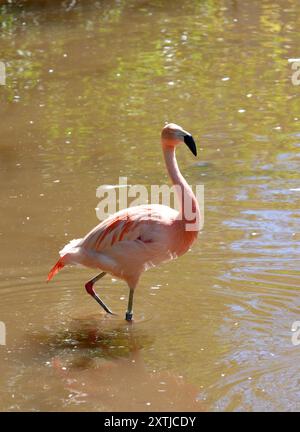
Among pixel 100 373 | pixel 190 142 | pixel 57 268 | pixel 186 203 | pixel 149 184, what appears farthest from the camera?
pixel 149 184

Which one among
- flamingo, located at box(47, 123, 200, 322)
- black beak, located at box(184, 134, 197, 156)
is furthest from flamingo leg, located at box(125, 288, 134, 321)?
black beak, located at box(184, 134, 197, 156)

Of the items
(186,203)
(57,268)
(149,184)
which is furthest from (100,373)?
(149,184)

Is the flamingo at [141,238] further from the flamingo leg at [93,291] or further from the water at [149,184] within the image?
the water at [149,184]

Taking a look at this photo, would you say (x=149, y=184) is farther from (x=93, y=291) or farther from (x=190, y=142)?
(x=190, y=142)

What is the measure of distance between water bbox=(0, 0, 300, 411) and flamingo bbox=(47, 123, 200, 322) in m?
0.33

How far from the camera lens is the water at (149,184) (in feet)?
17.1

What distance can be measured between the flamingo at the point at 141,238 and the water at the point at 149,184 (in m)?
0.33

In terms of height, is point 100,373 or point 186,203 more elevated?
point 186,203

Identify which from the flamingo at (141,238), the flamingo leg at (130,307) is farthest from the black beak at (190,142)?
the flamingo leg at (130,307)

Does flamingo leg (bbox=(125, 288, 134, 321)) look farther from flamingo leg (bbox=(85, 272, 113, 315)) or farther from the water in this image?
flamingo leg (bbox=(85, 272, 113, 315))

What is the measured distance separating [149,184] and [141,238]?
2133 millimetres

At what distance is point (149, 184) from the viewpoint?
785cm

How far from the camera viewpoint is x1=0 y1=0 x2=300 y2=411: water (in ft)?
17.1
